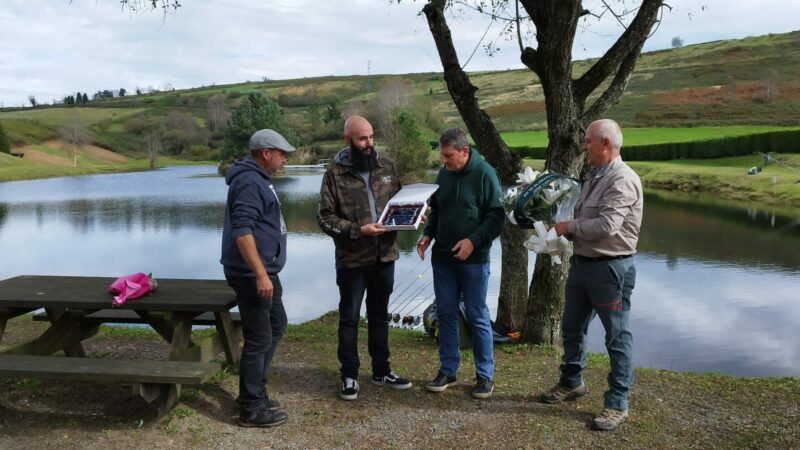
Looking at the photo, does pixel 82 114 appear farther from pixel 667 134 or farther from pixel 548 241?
pixel 548 241

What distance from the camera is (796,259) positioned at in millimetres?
16828

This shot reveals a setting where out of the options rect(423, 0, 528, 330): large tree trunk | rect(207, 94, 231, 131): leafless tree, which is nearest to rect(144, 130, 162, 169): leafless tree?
rect(207, 94, 231, 131): leafless tree

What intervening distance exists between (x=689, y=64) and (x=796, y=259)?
77777 mm

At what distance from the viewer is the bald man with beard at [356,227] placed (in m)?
4.67

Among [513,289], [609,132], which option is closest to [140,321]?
[513,289]

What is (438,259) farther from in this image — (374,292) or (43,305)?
(43,305)

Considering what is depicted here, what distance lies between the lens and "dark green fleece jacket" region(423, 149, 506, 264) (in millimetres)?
4762

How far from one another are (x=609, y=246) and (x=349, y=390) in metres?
2.24

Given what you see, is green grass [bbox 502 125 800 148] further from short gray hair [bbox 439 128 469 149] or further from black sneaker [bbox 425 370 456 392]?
short gray hair [bbox 439 128 469 149]

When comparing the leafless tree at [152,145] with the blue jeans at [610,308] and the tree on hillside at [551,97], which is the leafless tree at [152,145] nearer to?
the tree on hillside at [551,97]

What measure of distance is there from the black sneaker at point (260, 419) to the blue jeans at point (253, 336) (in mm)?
36

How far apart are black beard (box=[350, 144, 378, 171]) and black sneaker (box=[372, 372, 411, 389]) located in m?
1.72

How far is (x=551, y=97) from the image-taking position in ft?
21.0

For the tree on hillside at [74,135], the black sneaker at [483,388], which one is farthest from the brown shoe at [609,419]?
the tree on hillside at [74,135]
